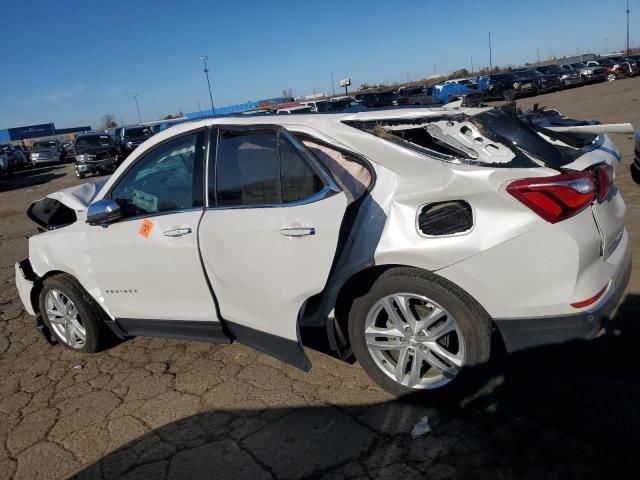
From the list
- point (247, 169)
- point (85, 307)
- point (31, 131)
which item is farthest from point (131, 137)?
point (31, 131)

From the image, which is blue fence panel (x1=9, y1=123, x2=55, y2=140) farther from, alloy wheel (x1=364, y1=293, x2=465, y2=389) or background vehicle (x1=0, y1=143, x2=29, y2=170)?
alloy wheel (x1=364, y1=293, x2=465, y2=389)

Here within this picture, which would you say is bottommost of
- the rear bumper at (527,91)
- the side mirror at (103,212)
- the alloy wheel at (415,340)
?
the alloy wheel at (415,340)

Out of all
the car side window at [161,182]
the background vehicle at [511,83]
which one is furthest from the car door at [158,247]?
the background vehicle at [511,83]

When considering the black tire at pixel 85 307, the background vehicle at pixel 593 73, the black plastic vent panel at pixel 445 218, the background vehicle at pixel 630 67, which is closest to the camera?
the black plastic vent panel at pixel 445 218

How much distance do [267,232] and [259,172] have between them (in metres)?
0.44

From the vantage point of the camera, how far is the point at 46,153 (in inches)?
1314

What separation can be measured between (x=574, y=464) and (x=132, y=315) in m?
2.94

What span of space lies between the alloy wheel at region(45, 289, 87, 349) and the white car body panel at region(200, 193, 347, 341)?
159cm

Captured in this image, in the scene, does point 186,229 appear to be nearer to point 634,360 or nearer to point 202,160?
point 202,160

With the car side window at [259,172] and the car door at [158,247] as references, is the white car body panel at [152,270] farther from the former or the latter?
the car side window at [259,172]

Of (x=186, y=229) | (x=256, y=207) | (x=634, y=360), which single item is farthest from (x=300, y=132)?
(x=634, y=360)

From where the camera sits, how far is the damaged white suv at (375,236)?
2562 mm

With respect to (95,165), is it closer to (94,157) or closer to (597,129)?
(94,157)

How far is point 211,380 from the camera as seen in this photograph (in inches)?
144
